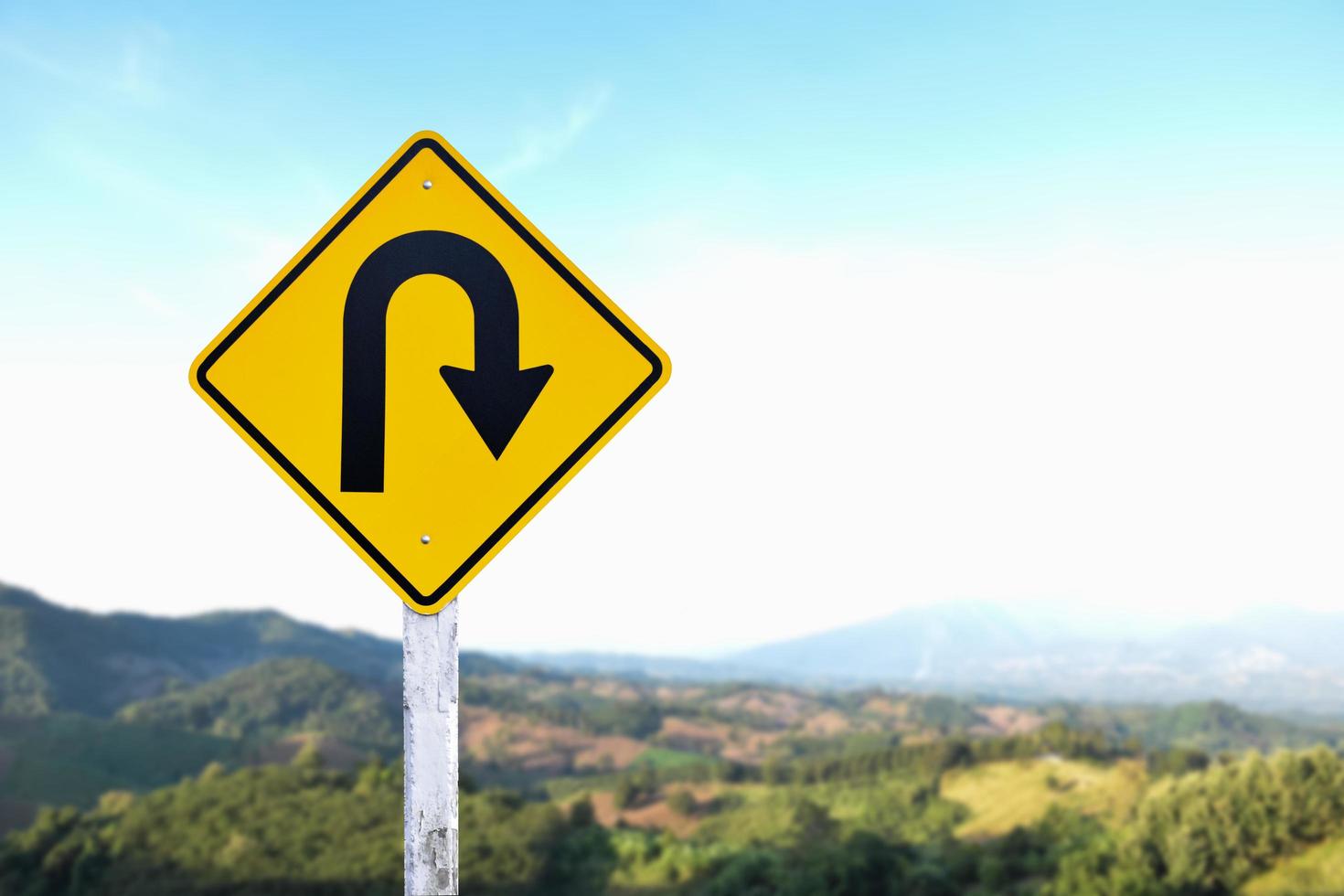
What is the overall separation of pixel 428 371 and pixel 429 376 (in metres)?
0.02

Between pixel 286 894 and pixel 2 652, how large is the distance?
15441 cm

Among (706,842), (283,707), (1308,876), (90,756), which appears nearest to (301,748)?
(90,756)

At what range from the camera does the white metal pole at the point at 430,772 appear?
10.7 feet

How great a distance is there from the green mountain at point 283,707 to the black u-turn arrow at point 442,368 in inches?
6459

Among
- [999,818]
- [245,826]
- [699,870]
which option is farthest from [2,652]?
[999,818]

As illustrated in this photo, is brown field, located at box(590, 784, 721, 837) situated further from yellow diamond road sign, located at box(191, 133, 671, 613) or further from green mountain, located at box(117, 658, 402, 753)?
yellow diamond road sign, located at box(191, 133, 671, 613)

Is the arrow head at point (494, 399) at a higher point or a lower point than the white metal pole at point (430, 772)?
higher

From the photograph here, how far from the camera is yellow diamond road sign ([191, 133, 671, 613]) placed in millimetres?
3518

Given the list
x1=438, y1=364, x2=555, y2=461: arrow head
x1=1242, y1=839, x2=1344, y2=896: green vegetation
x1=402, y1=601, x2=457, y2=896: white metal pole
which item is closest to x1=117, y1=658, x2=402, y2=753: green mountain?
Answer: x1=1242, y1=839, x2=1344, y2=896: green vegetation

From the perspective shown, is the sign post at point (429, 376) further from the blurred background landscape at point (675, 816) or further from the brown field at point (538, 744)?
the brown field at point (538, 744)

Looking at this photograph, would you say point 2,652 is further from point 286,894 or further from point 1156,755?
point 1156,755

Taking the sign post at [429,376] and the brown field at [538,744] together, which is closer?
the sign post at [429,376]

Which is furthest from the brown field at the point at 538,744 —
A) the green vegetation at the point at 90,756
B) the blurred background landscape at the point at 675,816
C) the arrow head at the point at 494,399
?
the arrow head at the point at 494,399

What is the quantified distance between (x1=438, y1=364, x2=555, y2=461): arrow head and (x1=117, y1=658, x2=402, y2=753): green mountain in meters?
164
